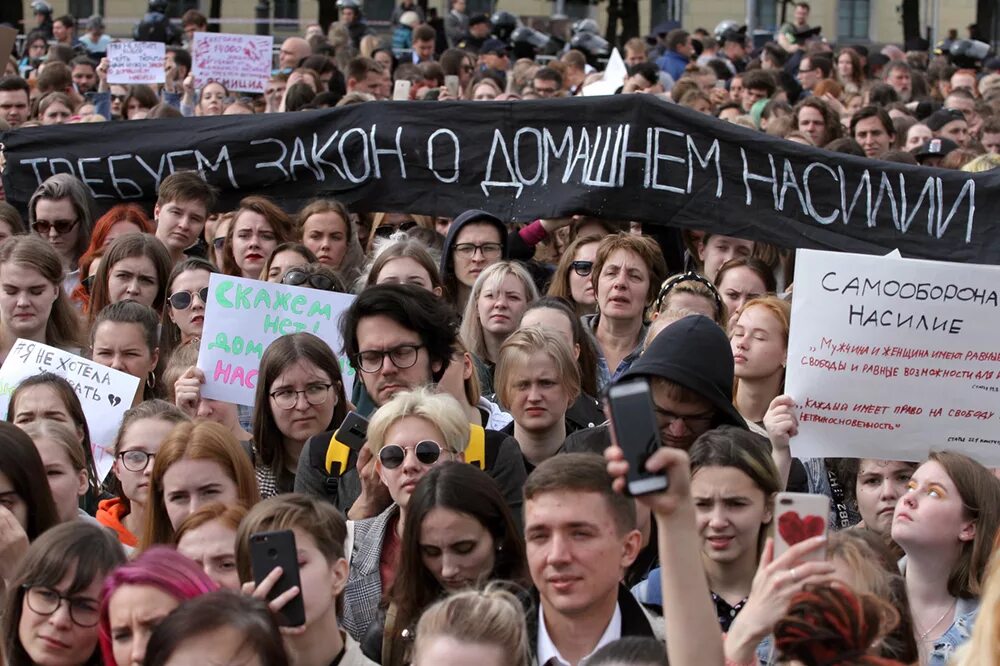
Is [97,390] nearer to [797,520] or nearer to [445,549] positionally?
[445,549]

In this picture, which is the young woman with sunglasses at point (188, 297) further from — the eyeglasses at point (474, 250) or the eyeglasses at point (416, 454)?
the eyeglasses at point (416, 454)

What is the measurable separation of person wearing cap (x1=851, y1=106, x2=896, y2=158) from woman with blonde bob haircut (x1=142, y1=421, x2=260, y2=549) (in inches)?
280

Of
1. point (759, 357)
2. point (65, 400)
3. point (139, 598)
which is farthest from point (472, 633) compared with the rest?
point (759, 357)

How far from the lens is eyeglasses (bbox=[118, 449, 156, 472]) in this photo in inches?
242

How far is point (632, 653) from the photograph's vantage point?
157 inches

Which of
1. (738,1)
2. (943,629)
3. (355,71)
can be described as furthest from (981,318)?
(738,1)

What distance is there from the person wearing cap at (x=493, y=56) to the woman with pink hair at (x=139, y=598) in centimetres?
1575

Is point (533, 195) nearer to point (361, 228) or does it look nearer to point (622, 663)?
point (361, 228)

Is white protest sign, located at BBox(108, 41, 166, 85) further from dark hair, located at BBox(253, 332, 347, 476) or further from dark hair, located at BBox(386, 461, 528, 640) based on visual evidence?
dark hair, located at BBox(386, 461, 528, 640)

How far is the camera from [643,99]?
9.13m

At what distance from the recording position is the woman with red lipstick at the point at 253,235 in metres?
8.81

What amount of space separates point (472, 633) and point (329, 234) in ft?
16.5

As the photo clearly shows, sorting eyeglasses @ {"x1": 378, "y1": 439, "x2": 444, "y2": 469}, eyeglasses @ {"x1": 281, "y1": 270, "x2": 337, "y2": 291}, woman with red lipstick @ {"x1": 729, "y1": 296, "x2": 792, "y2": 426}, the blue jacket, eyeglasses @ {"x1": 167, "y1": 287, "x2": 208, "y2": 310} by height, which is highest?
the blue jacket

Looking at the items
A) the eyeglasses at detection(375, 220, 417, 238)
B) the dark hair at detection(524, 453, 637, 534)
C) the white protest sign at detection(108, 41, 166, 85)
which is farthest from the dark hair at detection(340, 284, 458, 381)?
the white protest sign at detection(108, 41, 166, 85)
